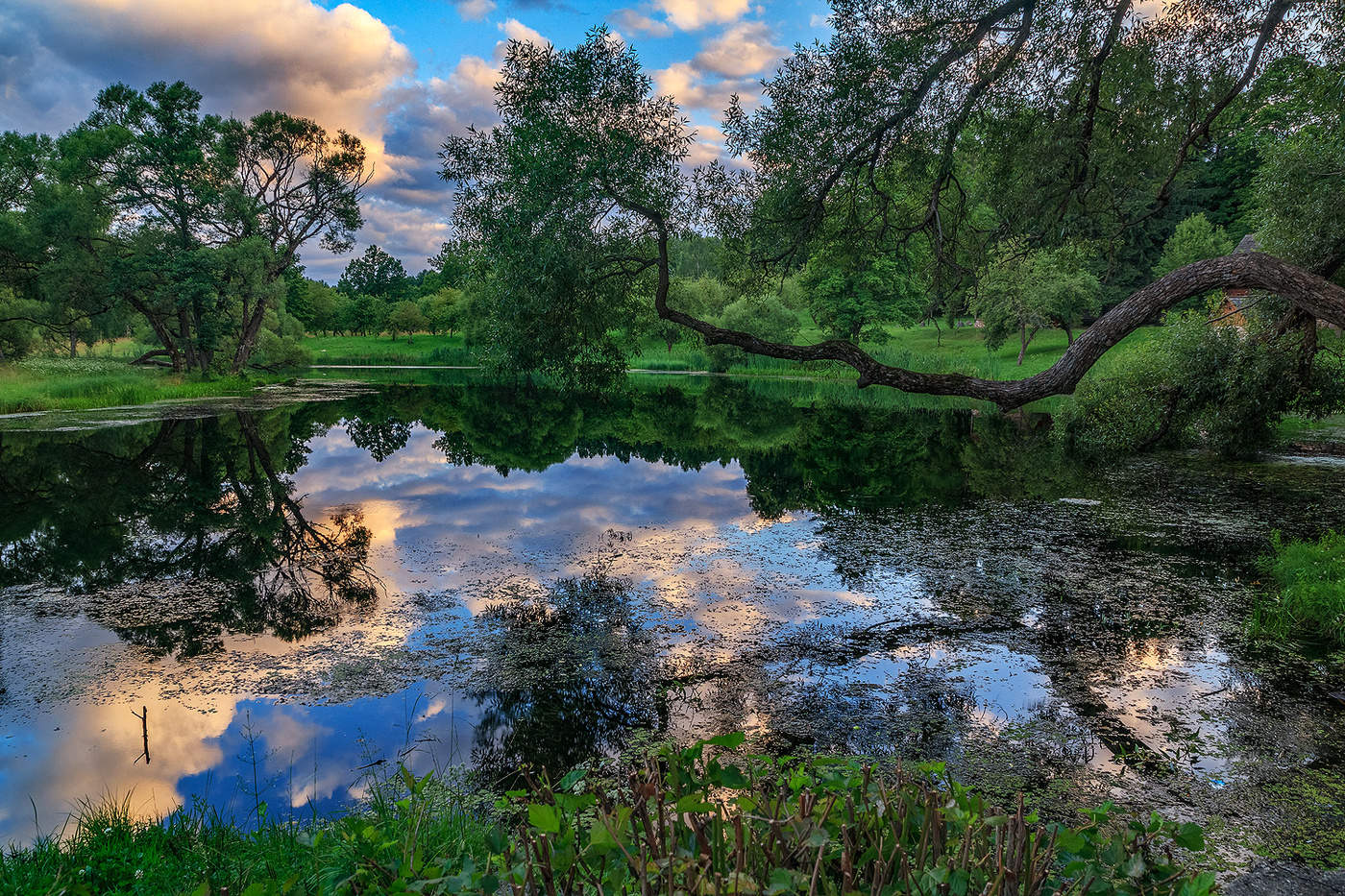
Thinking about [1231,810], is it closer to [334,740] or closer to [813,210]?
[334,740]

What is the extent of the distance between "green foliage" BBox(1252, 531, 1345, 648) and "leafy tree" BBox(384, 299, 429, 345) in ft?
262

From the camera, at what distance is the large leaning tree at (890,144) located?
26.1ft

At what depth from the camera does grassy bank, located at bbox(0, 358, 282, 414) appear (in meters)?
24.6

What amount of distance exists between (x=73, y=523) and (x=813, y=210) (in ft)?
41.0

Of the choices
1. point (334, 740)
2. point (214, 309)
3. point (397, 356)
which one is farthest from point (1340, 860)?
point (397, 356)

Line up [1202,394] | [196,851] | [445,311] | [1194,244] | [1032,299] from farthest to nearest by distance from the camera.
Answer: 1. [445,311]
2. [1194,244]
3. [1032,299]
4. [1202,394]
5. [196,851]

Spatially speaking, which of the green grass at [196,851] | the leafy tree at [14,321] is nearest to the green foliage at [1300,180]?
the green grass at [196,851]

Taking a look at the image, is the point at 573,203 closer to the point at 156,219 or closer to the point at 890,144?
the point at 890,144

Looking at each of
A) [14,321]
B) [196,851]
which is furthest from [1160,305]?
[14,321]

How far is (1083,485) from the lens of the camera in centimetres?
1470

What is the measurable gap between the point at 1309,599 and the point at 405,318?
265 ft

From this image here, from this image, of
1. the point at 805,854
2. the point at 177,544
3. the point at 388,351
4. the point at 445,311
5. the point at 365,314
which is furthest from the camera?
the point at 365,314

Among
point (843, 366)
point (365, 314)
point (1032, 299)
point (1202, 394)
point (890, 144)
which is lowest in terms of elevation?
point (1202, 394)

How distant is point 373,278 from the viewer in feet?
346
